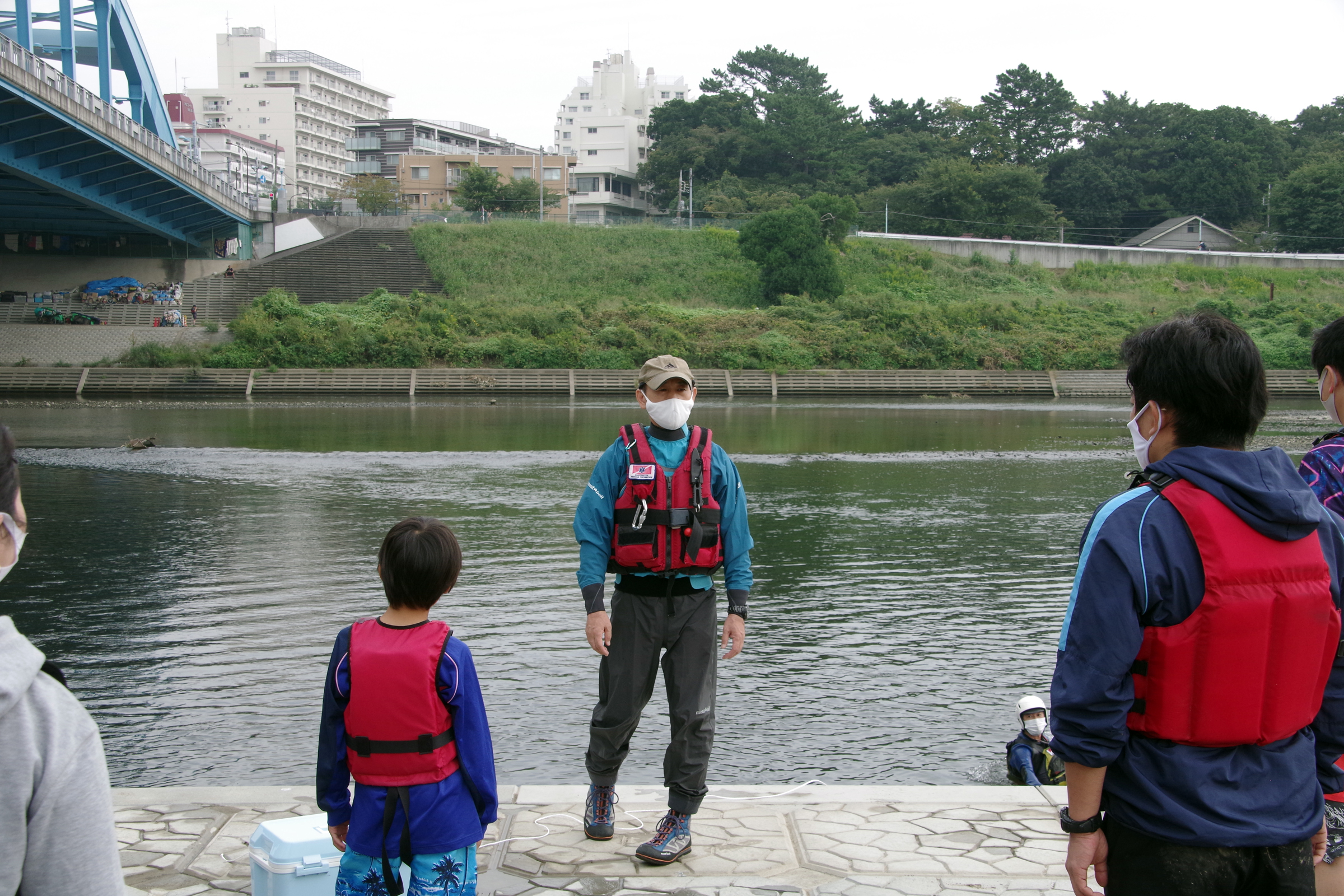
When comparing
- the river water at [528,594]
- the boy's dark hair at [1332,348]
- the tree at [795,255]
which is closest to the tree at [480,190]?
the tree at [795,255]

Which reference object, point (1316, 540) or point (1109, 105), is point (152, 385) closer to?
point (1316, 540)

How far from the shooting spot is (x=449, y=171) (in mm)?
101438

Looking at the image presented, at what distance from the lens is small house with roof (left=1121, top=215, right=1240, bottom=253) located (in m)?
72.1

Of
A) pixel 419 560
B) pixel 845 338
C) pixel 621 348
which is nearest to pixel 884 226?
pixel 845 338

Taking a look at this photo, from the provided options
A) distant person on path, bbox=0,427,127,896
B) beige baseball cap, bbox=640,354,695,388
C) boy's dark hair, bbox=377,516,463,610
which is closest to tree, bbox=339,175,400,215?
beige baseball cap, bbox=640,354,695,388

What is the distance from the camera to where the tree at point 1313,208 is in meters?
68.4

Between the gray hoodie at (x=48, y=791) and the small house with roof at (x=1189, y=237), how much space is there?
259ft

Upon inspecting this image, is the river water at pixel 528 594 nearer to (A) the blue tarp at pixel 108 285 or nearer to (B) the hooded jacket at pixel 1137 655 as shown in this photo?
(B) the hooded jacket at pixel 1137 655

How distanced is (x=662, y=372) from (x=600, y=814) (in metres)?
1.81

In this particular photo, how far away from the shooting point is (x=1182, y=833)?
2.18 metres

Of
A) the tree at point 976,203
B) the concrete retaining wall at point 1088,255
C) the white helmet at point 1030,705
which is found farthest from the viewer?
the tree at point 976,203

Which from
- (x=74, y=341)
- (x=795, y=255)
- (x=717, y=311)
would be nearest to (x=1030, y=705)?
(x=74, y=341)

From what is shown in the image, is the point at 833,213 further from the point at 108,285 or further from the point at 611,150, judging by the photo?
the point at 611,150

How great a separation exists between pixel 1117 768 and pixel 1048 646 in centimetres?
617
